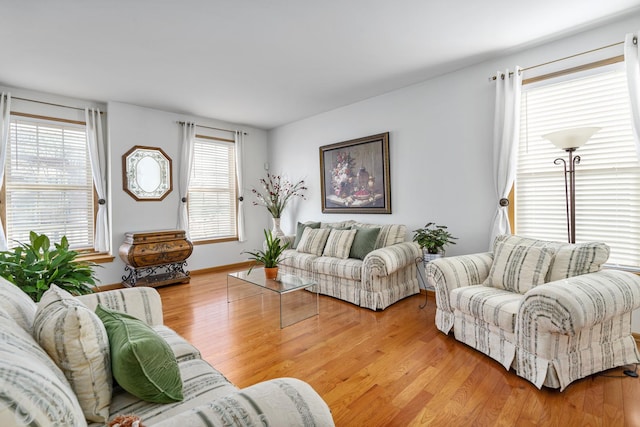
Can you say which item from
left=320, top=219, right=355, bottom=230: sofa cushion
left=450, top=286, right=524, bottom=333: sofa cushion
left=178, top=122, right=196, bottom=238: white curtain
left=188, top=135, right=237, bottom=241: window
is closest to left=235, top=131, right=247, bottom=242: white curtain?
left=188, top=135, right=237, bottom=241: window

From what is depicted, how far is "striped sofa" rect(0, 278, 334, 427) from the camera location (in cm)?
56

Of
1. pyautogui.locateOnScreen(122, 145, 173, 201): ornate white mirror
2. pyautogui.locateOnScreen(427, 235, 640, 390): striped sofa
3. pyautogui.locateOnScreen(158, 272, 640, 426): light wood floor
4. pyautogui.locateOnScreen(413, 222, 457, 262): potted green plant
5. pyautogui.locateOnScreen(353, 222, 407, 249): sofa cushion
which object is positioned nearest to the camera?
pyautogui.locateOnScreen(158, 272, 640, 426): light wood floor

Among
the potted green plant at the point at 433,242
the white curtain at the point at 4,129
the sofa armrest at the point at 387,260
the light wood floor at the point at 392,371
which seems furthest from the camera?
the white curtain at the point at 4,129

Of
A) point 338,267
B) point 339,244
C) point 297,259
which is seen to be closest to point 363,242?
point 339,244

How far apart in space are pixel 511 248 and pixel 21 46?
4547 millimetres

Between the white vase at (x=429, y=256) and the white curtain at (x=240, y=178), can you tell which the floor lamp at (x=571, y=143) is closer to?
the white vase at (x=429, y=256)

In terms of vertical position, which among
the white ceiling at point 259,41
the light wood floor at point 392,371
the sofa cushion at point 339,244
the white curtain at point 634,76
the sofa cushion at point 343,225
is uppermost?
the white ceiling at point 259,41

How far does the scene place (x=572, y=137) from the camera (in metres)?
2.34

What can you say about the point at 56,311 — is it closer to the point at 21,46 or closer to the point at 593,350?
the point at 593,350

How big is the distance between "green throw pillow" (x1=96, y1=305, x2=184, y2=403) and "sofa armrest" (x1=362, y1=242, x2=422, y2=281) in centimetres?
230

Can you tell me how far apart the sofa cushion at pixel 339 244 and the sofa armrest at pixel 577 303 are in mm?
2033

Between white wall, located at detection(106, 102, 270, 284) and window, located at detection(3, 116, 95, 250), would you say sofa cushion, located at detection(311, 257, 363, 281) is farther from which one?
window, located at detection(3, 116, 95, 250)

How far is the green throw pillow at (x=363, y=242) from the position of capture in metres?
3.61

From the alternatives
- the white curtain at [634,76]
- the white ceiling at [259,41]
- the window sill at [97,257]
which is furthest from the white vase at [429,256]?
the window sill at [97,257]
